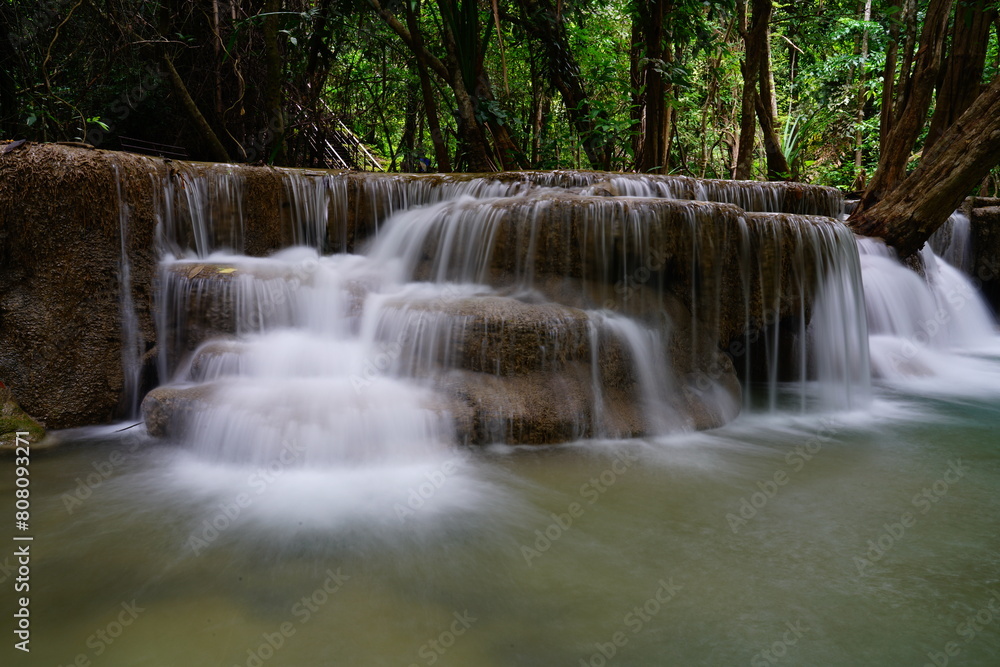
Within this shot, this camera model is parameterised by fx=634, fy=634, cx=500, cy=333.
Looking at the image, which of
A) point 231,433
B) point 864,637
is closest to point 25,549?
point 231,433

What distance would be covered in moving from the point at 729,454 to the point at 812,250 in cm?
224

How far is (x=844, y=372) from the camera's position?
5480mm

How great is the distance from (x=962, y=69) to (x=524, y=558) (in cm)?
860

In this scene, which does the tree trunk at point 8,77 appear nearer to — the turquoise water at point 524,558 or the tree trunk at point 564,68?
the turquoise water at point 524,558

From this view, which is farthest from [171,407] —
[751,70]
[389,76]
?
[751,70]

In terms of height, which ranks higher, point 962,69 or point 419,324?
point 962,69

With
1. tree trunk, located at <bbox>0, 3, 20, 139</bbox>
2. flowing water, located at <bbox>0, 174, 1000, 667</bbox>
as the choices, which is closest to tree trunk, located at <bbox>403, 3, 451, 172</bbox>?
flowing water, located at <bbox>0, 174, 1000, 667</bbox>

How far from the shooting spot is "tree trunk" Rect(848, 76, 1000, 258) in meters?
6.60

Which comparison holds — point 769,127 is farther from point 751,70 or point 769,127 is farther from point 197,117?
point 197,117

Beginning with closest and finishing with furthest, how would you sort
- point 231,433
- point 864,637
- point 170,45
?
point 864,637 → point 231,433 → point 170,45

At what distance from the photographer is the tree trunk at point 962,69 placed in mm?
7559

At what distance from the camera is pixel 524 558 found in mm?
2686

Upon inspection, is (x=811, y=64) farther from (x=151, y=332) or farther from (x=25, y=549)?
(x=25, y=549)

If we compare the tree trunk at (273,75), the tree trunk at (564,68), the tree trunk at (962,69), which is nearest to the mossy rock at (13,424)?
the tree trunk at (273,75)
